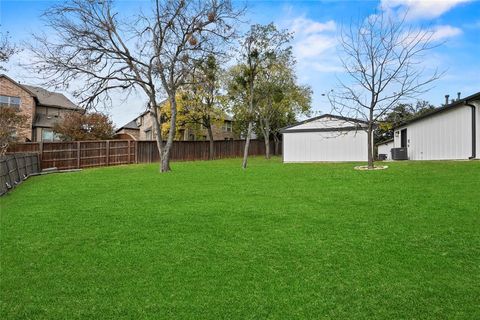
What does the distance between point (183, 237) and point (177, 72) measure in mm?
14194

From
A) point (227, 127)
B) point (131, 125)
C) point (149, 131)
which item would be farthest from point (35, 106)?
point (227, 127)

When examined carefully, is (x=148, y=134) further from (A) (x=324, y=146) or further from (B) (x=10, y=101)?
(A) (x=324, y=146)

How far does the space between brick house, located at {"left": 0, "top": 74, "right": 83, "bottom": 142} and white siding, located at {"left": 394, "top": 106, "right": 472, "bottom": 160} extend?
85.6 feet

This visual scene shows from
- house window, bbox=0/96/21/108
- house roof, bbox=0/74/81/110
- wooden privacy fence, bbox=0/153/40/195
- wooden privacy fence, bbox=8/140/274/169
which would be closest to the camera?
wooden privacy fence, bbox=0/153/40/195

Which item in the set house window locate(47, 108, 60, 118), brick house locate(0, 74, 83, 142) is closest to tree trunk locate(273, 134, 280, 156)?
brick house locate(0, 74, 83, 142)

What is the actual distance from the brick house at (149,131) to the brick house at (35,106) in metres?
7.77

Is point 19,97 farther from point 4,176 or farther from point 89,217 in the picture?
point 89,217

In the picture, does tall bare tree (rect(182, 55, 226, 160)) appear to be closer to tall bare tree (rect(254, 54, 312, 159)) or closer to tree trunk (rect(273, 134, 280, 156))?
tall bare tree (rect(254, 54, 312, 159))

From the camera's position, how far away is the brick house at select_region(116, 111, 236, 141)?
38.6 m

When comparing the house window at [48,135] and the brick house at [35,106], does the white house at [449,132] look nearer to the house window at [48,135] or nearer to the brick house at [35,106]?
the brick house at [35,106]

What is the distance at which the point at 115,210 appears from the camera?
7.49 m

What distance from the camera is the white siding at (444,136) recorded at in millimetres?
14883

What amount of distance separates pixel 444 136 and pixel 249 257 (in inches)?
600

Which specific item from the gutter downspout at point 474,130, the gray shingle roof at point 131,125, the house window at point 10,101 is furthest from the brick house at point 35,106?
the gutter downspout at point 474,130
